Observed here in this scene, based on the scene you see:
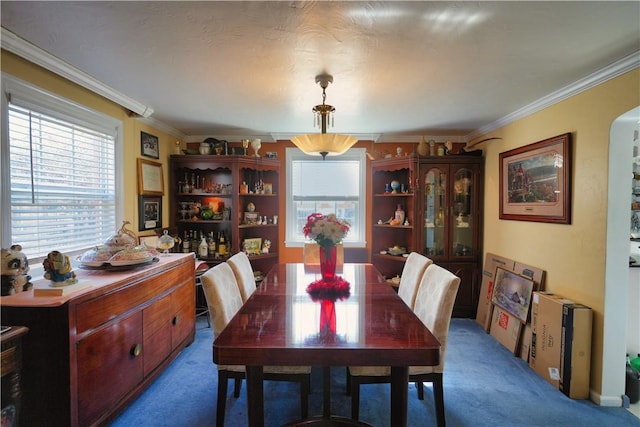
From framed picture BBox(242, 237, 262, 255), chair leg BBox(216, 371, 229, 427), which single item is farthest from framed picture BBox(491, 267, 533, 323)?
framed picture BBox(242, 237, 262, 255)

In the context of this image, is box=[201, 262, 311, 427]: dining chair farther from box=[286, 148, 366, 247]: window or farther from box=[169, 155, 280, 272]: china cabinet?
box=[286, 148, 366, 247]: window

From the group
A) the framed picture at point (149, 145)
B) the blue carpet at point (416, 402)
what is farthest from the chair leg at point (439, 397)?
the framed picture at point (149, 145)

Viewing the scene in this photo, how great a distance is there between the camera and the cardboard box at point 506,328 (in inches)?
108

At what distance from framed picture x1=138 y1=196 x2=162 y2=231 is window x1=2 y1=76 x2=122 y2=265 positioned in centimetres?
34

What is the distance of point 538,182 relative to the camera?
8.91 feet

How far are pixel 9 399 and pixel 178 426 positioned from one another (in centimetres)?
89

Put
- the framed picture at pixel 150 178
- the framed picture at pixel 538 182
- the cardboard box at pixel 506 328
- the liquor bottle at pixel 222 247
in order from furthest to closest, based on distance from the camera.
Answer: the liquor bottle at pixel 222 247, the framed picture at pixel 150 178, the cardboard box at pixel 506 328, the framed picture at pixel 538 182

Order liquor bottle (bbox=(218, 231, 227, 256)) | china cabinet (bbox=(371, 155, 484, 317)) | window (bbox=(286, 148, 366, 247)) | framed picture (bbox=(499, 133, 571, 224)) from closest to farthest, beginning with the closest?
framed picture (bbox=(499, 133, 571, 224))
china cabinet (bbox=(371, 155, 484, 317))
liquor bottle (bbox=(218, 231, 227, 256))
window (bbox=(286, 148, 366, 247))

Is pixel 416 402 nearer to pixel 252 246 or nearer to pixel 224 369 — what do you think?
pixel 224 369

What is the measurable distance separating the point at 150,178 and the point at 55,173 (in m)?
1.13

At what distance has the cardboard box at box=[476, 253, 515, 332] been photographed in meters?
3.23

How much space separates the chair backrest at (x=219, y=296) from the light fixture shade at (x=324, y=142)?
3.46 feet

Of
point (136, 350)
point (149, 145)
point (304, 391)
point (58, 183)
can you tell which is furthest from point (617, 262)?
point (149, 145)

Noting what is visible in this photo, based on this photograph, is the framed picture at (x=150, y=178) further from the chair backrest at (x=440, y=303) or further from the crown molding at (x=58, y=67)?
the chair backrest at (x=440, y=303)
